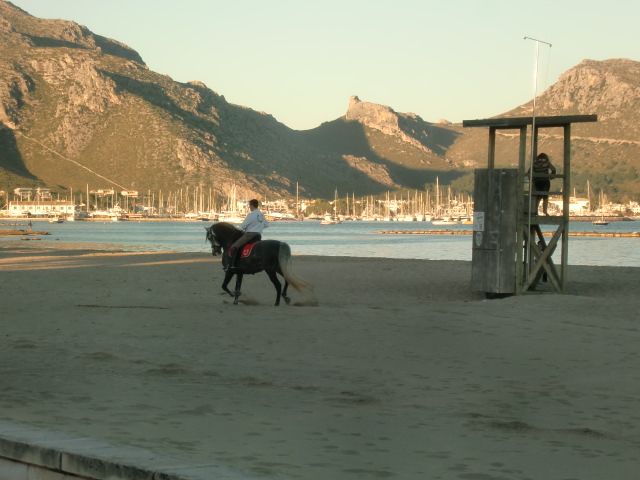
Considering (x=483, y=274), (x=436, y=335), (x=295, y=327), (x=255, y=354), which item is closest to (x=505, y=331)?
(x=436, y=335)

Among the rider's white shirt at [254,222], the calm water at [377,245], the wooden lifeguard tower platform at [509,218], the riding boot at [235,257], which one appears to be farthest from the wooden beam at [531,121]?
the calm water at [377,245]

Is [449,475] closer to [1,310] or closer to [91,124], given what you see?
[1,310]

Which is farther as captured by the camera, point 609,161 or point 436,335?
point 609,161

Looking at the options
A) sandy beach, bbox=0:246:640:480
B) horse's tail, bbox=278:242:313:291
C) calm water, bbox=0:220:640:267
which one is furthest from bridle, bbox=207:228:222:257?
calm water, bbox=0:220:640:267

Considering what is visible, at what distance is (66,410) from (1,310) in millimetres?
9256

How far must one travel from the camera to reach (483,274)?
21062mm

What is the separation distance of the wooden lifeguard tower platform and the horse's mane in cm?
514

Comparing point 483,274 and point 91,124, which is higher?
point 91,124

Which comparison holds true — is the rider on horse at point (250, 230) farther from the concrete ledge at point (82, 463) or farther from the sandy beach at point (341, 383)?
the concrete ledge at point (82, 463)

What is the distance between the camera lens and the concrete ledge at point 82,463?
5.17 m

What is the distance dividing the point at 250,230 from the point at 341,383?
8.50 metres

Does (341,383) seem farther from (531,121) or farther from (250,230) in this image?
(531,121)

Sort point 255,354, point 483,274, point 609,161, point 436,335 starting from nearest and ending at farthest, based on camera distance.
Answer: point 255,354
point 436,335
point 483,274
point 609,161

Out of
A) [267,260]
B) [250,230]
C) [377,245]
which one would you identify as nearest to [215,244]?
[250,230]
